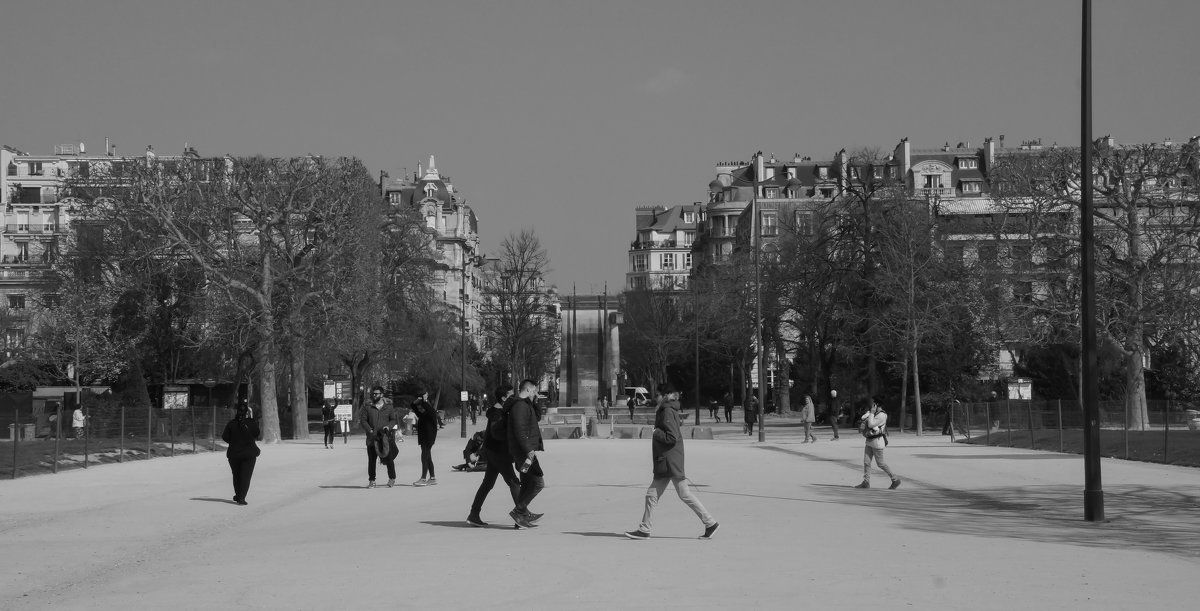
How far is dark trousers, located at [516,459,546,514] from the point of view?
16.1 meters

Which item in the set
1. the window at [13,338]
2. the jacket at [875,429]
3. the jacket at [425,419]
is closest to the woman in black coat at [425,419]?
the jacket at [425,419]

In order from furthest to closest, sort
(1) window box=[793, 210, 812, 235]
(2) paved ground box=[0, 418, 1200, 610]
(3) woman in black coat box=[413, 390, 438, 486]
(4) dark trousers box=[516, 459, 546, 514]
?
(1) window box=[793, 210, 812, 235]
(3) woman in black coat box=[413, 390, 438, 486]
(4) dark trousers box=[516, 459, 546, 514]
(2) paved ground box=[0, 418, 1200, 610]

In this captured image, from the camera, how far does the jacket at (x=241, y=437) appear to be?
68.1ft

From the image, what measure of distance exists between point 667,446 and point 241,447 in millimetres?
8587

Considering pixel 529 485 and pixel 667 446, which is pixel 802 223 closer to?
pixel 529 485

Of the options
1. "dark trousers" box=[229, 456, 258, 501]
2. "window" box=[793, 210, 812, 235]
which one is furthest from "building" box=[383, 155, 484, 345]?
"dark trousers" box=[229, 456, 258, 501]

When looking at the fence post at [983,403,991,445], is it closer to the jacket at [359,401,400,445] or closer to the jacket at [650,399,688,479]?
the jacket at [359,401,400,445]

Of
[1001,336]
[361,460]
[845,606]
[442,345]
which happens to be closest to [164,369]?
[442,345]

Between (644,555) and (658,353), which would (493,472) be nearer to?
(644,555)

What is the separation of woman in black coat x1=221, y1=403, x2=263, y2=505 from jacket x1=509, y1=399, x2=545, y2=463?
248 inches

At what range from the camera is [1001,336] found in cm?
4644

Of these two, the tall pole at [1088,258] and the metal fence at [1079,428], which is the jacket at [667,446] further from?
the metal fence at [1079,428]

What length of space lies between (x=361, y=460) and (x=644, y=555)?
82.4 ft

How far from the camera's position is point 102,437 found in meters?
35.1
